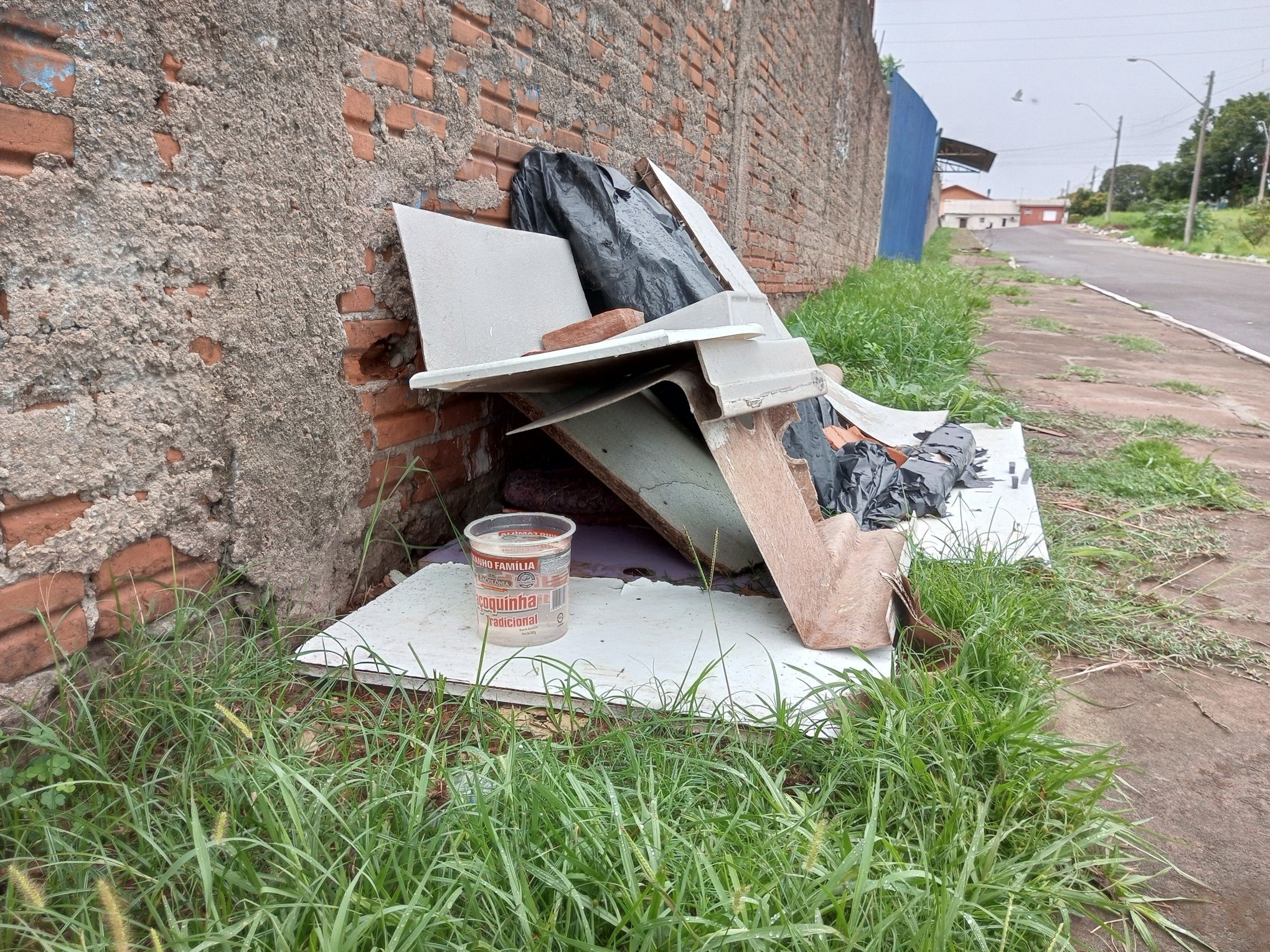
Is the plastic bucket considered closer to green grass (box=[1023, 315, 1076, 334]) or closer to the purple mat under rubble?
the purple mat under rubble

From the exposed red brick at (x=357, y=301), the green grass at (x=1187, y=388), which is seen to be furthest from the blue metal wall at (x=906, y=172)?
the exposed red brick at (x=357, y=301)

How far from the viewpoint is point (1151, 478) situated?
3.83 meters

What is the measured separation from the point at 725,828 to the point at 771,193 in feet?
20.3

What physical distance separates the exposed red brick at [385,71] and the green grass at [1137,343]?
315 inches

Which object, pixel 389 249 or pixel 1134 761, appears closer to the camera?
pixel 1134 761

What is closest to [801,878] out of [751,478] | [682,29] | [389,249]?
[751,478]

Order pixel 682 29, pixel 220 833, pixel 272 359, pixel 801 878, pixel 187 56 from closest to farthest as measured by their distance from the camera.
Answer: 1. pixel 220 833
2. pixel 801 878
3. pixel 187 56
4. pixel 272 359
5. pixel 682 29

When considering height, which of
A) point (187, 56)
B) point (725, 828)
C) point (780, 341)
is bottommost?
point (725, 828)

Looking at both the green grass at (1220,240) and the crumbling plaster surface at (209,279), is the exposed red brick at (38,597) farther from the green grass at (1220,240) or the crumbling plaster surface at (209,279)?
the green grass at (1220,240)

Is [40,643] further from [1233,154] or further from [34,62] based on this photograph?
[1233,154]

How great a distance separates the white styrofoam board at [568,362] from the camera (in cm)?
184

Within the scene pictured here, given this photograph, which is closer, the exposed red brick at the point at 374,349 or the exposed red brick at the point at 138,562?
the exposed red brick at the point at 138,562

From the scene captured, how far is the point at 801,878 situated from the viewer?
4.13ft

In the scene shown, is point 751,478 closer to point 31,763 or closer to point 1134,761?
point 1134,761
